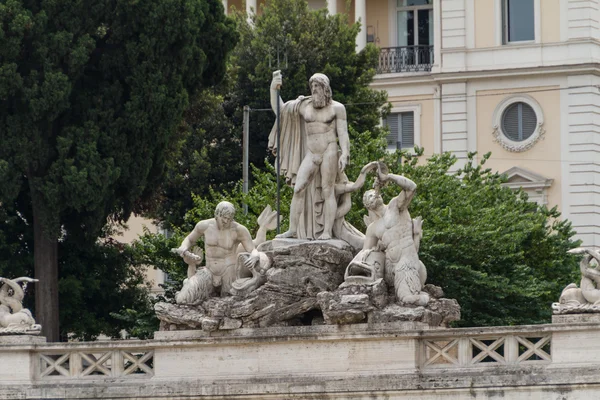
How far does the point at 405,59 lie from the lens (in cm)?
7719

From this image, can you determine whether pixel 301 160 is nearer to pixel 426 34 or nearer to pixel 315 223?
pixel 315 223

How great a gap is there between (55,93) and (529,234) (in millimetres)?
11294

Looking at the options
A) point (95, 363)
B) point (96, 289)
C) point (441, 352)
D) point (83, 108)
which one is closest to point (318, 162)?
point (441, 352)

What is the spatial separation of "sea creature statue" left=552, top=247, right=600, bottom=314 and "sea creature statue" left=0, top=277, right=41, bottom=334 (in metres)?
9.29

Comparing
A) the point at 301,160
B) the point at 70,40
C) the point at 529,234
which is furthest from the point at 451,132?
the point at 301,160

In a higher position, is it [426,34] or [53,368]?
[426,34]

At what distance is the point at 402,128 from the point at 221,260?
109ft

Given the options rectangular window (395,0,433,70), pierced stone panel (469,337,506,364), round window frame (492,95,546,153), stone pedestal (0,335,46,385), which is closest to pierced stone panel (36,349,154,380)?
stone pedestal (0,335,46,385)

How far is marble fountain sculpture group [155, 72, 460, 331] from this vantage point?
42094 mm

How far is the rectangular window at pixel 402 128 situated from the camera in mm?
75938

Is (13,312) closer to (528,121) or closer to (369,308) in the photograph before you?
(369,308)

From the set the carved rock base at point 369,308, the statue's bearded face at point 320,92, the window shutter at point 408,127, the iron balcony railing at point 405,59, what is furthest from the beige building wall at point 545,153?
the carved rock base at point 369,308

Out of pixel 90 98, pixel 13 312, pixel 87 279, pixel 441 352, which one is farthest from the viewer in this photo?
A: pixel 87 279

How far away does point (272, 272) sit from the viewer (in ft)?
141
